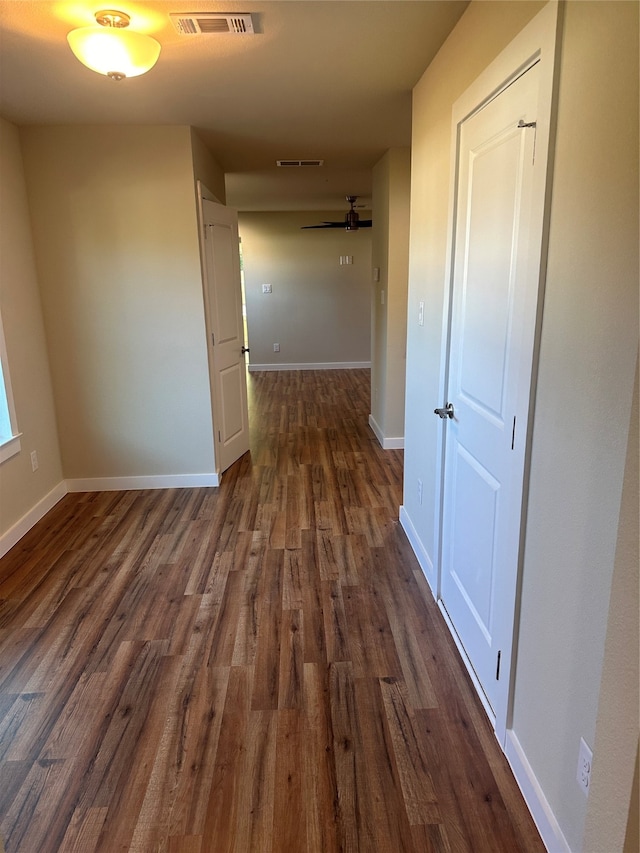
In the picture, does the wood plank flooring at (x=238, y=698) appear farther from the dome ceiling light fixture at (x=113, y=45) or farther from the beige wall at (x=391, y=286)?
the dome ceiling light fixture at (x=113, y=45)

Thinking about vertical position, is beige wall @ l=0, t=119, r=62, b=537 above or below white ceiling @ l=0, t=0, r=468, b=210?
below

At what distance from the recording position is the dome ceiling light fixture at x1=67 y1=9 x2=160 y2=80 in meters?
1.91

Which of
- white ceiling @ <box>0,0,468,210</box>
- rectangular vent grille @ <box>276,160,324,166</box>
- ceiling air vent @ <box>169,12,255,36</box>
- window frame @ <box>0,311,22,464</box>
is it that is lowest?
window frame @ <box>0,311,22,464</box>

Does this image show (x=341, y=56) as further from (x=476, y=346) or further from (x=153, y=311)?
(x=153, y=311)

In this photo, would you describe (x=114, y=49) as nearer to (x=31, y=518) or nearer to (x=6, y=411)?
(x=6, y=411)

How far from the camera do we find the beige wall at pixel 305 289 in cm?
855

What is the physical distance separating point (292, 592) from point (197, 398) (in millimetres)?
1831

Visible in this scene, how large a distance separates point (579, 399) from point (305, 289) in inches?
311

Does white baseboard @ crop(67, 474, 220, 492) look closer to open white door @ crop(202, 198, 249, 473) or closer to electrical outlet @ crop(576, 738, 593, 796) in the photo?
open white door @ crop(202, 198, 249, 473)

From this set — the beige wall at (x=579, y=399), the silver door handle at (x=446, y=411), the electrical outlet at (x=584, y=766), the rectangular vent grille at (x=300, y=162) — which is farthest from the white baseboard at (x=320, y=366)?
the electrical outlet at (x=584, y=766)

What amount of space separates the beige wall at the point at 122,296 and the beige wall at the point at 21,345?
108 millimetres

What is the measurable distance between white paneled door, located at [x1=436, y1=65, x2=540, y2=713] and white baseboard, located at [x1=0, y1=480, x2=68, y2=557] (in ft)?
8.29

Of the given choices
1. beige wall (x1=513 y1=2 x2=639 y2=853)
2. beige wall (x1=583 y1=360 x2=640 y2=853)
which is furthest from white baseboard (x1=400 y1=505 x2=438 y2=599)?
beige wall (x1=583 y1=360 x2=640 y2=853)

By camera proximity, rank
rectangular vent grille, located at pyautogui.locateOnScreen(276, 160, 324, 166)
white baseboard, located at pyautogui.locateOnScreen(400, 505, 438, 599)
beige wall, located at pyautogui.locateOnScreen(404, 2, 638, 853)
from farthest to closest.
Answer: rectangular vent grille, located at pyautogui.locateOnScreen(276, 160, 324, 166) → white baseboard, located at pyautogui.locateOnScreen(400, 505, 438, 599) → beige wall, located at pyautogui.locateOnScreen(404, 2, 638, 853)
